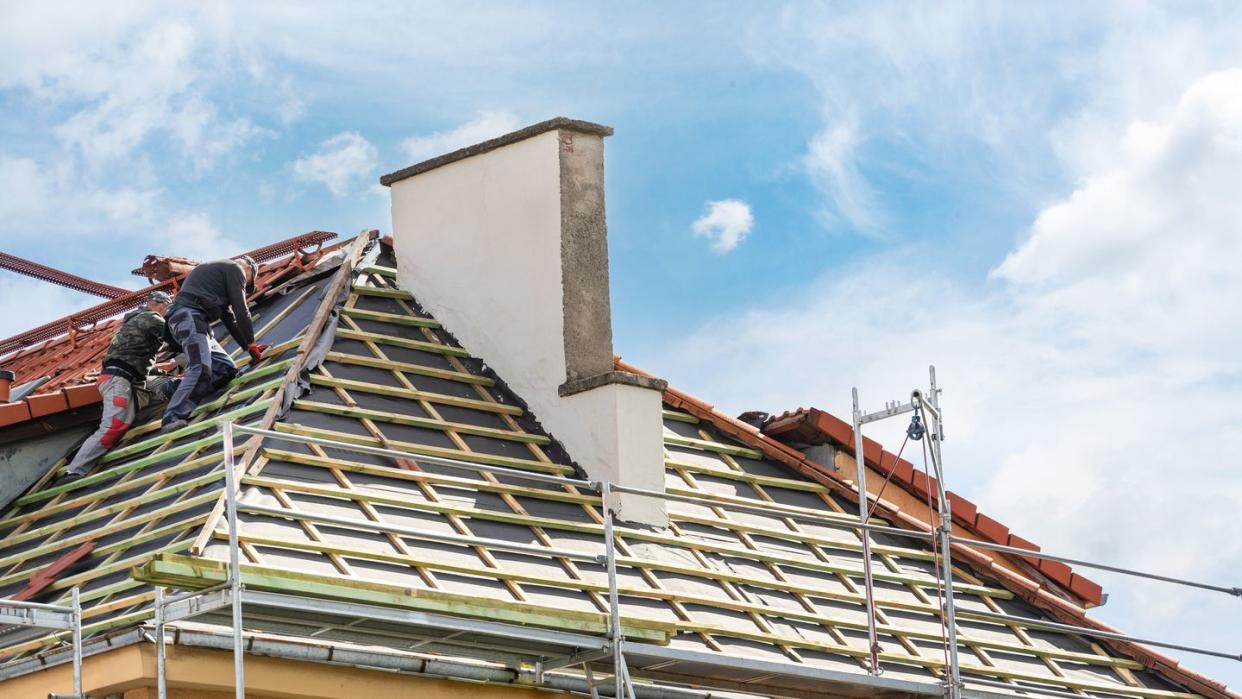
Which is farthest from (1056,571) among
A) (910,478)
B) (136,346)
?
(136,346)

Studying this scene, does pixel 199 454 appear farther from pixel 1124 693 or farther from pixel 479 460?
pixel 1124 693

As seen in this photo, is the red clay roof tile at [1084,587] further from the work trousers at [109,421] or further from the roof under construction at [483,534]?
the work trousers at [109,421]

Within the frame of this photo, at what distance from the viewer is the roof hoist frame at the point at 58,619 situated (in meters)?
10.0

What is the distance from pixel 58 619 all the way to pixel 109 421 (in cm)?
366

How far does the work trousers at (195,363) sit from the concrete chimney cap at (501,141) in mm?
2280

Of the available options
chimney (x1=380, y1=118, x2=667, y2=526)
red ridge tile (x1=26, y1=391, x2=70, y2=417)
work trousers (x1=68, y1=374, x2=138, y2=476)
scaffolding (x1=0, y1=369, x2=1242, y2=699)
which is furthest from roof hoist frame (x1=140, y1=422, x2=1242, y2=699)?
red ridge tile (x1=26, y1=391, x2=70, y2=417)

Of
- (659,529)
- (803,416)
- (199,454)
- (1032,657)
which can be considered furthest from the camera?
(803,416)

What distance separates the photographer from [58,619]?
10383 millimetres

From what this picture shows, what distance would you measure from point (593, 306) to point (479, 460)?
1.78 meters

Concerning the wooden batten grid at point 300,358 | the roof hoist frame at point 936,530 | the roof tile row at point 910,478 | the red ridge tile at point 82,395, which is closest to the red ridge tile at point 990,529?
the roof tile row at point 910,478

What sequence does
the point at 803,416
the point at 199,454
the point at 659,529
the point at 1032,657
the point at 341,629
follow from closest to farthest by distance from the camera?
the point at 341,629, the point at 199,454, the point at 659,529, the point at 1032,657, the point at 803,416

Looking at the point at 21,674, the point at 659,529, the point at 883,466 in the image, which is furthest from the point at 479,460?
the point at 883,466

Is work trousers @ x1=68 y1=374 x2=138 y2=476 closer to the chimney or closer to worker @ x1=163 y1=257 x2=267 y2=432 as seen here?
worker @ x1=163 y1=257 x2=267 y2=432

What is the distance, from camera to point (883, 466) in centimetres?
1645
